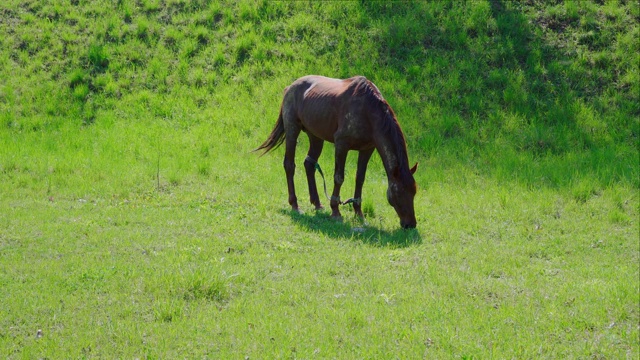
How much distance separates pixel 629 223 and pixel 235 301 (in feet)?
24.3

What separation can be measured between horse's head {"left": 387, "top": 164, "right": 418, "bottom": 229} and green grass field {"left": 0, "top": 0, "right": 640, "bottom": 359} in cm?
25

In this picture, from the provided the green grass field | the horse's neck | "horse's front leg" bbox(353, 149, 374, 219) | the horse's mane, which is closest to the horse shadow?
the green grass field

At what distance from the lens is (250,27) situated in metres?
21.0

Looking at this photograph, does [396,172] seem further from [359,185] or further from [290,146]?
[290,146]

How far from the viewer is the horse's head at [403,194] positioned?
10945 mm

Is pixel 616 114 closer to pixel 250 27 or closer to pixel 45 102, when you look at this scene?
pixel 250 27

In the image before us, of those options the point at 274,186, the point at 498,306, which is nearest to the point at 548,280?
the point at 498,306

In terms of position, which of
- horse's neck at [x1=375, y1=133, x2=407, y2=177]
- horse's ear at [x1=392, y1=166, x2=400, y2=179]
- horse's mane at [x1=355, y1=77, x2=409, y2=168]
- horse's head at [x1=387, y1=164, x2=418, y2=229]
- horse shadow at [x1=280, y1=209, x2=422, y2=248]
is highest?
horse's mane at [x1=355, y1=77, x2=409, y2=168]

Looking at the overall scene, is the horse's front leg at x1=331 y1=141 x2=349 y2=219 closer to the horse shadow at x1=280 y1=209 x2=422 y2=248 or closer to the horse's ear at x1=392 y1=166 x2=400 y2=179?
the horse shadow at x1=280 y1=209 x2=422 y2=248

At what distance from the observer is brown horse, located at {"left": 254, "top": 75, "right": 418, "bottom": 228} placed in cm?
1097

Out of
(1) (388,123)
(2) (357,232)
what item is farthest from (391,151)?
(2) (357,232)

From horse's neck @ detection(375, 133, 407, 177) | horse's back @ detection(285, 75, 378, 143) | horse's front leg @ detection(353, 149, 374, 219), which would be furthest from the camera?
horse's front leg @ detection(353, 149, 374, 219)

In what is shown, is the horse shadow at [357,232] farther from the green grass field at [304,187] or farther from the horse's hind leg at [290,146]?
the horse's hind leg at [290,146]

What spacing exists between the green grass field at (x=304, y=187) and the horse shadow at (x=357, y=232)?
2.5 inches
